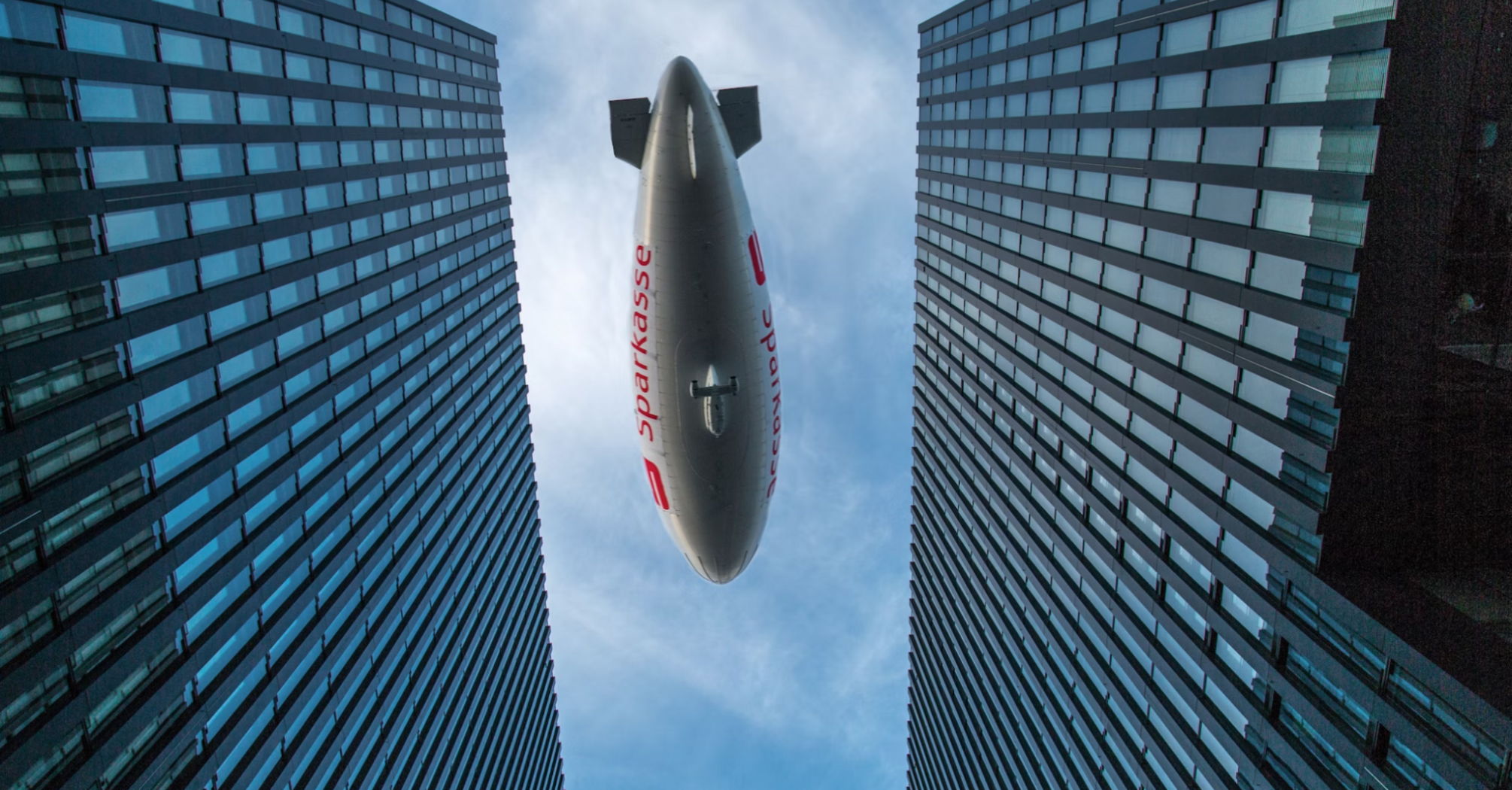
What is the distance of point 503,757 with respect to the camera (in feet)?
183

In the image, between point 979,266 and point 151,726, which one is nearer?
point 151,726

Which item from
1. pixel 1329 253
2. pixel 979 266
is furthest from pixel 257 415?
pixel 979 266

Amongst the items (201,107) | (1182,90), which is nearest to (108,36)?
(201,107)

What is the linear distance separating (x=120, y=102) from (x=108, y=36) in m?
1.65

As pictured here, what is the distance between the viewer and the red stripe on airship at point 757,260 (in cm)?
2355

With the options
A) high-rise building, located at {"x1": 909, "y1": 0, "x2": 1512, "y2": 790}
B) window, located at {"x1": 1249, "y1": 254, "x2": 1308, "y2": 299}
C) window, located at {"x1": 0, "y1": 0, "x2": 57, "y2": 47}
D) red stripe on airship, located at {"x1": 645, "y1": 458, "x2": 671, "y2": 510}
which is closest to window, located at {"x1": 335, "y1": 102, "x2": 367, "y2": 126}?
window, located at {"x1": 0, "y1": 0, "x2": 57, "y2": 47}

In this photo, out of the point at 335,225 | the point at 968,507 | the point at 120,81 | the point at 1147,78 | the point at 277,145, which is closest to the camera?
the point at 120,81

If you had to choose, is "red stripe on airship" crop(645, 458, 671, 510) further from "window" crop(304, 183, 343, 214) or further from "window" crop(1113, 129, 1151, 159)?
"window" crop(1113, 129, 1151, 159)

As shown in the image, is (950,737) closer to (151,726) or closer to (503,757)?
(503,757)

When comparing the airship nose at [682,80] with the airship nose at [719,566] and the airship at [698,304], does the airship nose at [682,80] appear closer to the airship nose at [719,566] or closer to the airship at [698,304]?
the airship at [698,304]

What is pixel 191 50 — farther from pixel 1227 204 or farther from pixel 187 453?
pixel 1227 204

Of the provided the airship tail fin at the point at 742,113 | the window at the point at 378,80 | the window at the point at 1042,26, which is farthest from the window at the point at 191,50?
the window at the point at 1042,26

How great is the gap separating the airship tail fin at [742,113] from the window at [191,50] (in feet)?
53.6

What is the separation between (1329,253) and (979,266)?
2563 cm
